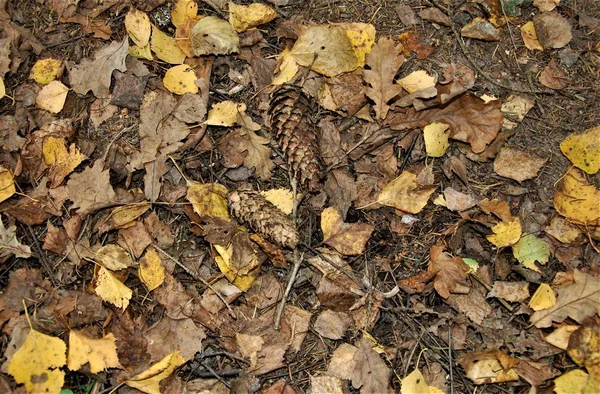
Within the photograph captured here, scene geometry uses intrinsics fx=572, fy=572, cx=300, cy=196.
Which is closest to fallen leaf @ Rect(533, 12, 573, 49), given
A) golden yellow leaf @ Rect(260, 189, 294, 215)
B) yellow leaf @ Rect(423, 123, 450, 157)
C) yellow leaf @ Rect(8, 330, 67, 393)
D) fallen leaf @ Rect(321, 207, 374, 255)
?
yellow leaf @ Rect(423, 123, 450, 157)

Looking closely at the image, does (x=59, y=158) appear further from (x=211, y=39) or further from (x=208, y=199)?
(x=211, y=39)

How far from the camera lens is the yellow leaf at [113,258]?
7.94 feet

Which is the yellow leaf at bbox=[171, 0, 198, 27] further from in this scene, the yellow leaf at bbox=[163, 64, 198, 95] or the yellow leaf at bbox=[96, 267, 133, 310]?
the yellow leaf at bbox=[96, 267, 133, 310]

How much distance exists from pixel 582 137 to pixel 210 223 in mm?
1690

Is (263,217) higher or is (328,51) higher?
(328,51)

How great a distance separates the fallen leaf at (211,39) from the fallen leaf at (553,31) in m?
1.50

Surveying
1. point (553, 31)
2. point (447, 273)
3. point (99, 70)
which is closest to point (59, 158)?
point (99, 70)

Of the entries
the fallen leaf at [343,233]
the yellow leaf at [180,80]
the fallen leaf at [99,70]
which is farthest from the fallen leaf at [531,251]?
the fallen leaf at [99,70]

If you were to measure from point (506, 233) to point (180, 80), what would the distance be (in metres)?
1.65

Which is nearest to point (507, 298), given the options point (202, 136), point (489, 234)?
point (489, 234)

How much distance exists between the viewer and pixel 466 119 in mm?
2623

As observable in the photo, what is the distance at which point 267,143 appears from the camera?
2.67m

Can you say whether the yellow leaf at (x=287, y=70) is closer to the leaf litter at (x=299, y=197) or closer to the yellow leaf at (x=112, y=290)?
the leaf litter at (x=299, y=197)

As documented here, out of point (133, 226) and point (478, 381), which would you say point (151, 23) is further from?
point (478, 381)
